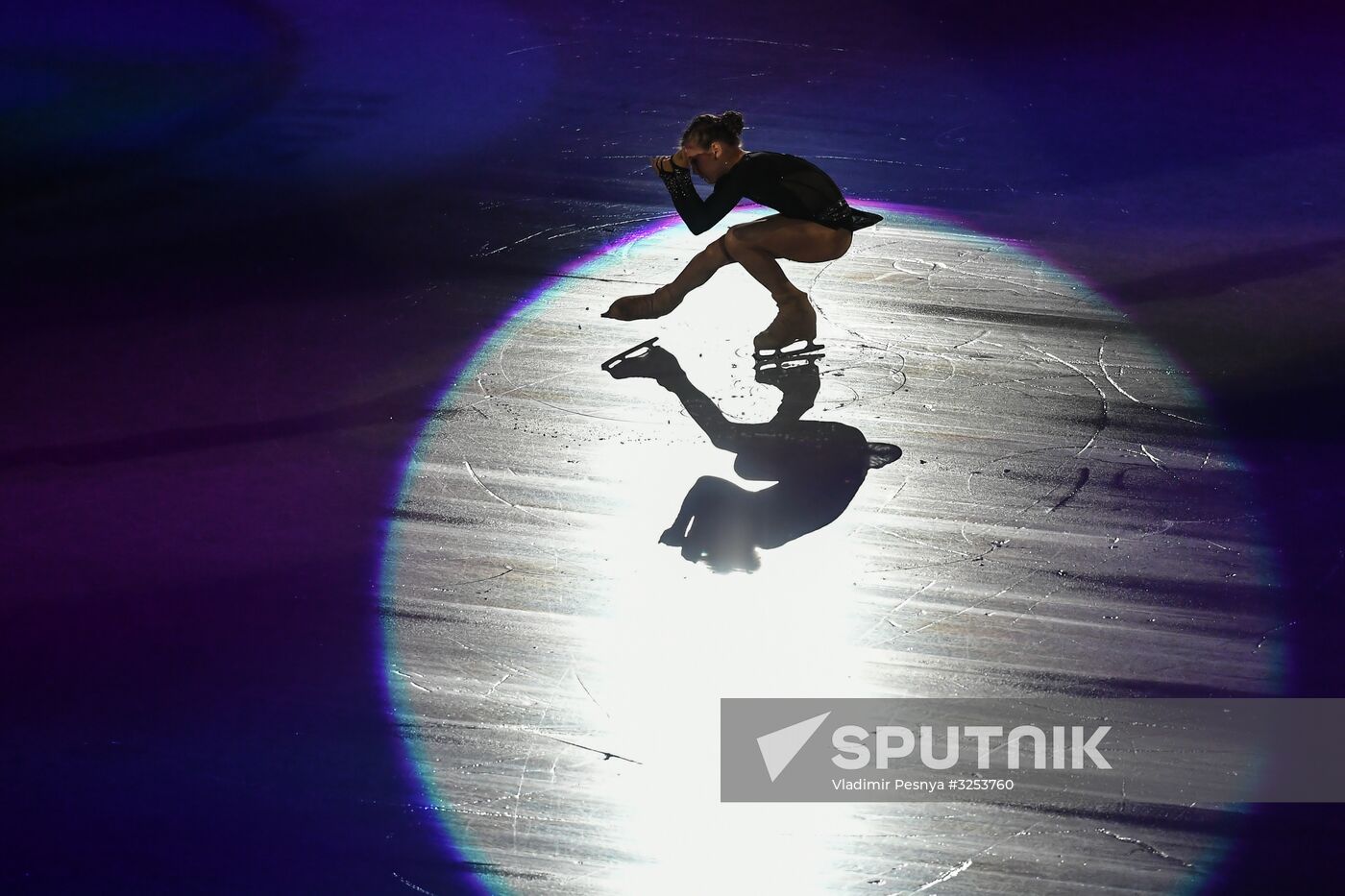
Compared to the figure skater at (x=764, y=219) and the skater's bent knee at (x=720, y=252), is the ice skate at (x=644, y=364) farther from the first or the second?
the skater's bent knee at (x=720, y=252)

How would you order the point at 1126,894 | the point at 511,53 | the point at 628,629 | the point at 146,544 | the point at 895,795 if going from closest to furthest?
the point at 1126,894, the point at 895,795, the point at 628,629, the point at 146,544, the point at 511,53

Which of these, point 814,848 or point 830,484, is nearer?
point 814,848

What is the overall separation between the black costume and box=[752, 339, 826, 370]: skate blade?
516 millimetres

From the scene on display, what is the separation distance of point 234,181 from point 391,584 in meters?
4.24

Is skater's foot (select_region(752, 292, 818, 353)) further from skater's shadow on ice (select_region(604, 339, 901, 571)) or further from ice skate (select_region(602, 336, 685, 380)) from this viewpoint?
ice skate (select_region(602, 336, 685, 380))

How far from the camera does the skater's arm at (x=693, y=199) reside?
234 inches

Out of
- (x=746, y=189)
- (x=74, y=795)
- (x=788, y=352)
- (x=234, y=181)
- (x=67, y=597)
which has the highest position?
(x=234, y=181)

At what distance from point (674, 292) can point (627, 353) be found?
37cm

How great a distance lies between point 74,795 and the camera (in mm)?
3732

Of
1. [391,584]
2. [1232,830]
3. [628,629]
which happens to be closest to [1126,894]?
[1232,830]

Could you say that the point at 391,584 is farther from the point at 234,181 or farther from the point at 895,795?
the point at 234,181

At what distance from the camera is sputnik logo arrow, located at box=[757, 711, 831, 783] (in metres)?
3.83

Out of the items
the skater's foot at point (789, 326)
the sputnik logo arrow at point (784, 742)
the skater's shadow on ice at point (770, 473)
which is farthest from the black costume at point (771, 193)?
the sputnik logo arrow at point (784, 742)

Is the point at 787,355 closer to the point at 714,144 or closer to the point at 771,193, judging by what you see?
the point at 771,193
